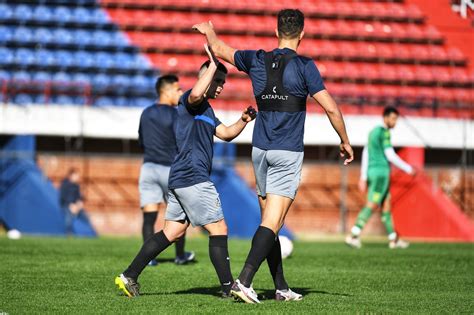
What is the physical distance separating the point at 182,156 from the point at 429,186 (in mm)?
16153

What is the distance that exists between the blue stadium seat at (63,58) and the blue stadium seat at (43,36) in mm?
440

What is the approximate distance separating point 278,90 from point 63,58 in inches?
749

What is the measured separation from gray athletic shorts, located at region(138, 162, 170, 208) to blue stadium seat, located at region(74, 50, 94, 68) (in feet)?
48.7

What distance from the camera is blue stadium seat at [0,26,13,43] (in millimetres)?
25359

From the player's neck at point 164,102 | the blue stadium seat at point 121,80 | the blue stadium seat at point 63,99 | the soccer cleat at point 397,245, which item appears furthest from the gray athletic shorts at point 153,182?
the blue stadium seat at point 121,80

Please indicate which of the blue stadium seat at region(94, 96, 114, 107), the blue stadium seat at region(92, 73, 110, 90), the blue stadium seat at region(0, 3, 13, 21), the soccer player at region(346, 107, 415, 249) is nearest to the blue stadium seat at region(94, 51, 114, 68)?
the blue stadium seat at region(92, 73, 110, 90)

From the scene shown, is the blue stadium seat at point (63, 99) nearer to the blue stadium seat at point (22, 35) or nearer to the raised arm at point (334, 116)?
the blue stadium seat at point (22, 35)

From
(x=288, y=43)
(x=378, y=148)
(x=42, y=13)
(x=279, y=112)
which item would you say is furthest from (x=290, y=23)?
(x=42, y=13)

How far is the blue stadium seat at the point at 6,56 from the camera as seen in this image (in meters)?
24.9

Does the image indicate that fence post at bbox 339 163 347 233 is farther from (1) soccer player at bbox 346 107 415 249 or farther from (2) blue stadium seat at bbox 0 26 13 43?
(2) blue stadium seat at bbox 0 26 13 43

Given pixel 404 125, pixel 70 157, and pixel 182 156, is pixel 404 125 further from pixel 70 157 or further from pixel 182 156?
pixel 182 156

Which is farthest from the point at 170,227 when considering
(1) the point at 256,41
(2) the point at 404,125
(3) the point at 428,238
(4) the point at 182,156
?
(1) the point at 256,41

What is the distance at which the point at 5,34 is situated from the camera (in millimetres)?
25547

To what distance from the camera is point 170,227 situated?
753 centimetres
